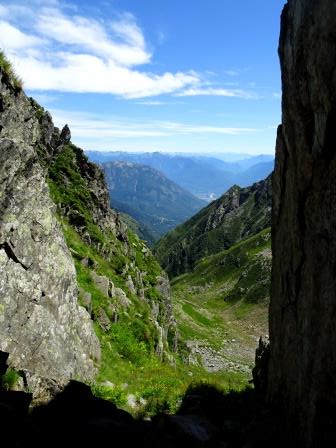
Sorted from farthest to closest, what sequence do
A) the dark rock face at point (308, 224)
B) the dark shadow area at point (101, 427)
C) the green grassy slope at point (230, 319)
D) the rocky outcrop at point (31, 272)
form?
1. the green grassy slope at point (230, 319)
2. the rocky outcrop at point (31, 272)
3. the dark shadow area at point (101, 427)
4. the dark rock face at point (308, 224)

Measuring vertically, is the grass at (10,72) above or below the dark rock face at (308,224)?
above

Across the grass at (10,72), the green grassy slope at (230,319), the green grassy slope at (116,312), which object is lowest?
the green grassy slope at (230,319)

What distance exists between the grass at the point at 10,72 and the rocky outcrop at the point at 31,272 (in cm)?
34

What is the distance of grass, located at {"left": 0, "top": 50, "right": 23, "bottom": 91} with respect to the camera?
824 inches

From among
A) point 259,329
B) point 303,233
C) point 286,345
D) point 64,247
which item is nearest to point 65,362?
point 64,247

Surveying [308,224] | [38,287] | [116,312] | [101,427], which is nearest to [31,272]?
[38,287]

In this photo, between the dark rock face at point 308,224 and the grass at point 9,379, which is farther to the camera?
the grass at point 9,379

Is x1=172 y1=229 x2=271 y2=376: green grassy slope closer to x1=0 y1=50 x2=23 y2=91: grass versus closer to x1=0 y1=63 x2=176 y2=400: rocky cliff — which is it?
x1=0 y1=63 x2=176 y2=400: rocky cliff

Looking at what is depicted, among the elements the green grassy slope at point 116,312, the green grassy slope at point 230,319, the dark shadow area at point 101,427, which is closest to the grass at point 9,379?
the dark shadow area at point 101,427

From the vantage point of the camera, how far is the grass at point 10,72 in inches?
824

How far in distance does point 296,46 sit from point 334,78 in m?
2.52

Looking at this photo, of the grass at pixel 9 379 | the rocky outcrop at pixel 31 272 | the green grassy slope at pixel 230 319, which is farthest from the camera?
the green grassy slope at pixel 230 319

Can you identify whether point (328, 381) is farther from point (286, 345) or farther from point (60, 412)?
point (60, 412)

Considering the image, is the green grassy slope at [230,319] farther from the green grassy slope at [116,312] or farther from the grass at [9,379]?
the grass at [9,379]
